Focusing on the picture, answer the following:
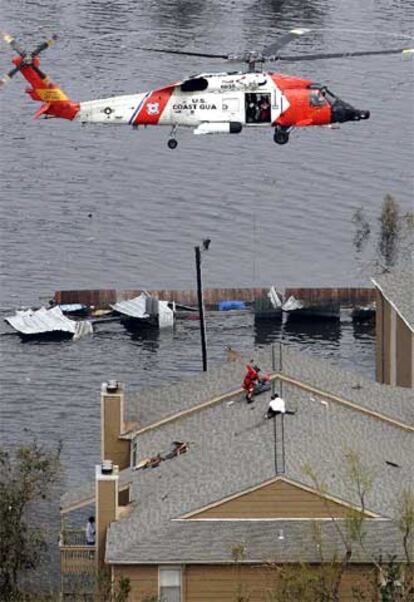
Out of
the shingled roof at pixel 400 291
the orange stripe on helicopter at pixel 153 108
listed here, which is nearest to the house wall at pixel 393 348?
the shingled roof at pixel 400 291

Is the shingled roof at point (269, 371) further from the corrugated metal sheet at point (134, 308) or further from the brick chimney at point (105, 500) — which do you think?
the corrugated metal sheet at point (134, 308)

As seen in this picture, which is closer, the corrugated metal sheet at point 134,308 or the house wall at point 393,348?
the house wall at point 393,348

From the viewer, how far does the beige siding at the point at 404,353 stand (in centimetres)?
8350

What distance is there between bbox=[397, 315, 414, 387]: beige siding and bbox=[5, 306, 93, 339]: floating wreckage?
46758 mm

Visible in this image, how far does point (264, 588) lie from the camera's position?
57438 mm

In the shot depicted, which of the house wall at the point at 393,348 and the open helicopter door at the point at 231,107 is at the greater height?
the open helicopter door at the point at 231,107

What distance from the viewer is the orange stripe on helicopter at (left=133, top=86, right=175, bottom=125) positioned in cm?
7838

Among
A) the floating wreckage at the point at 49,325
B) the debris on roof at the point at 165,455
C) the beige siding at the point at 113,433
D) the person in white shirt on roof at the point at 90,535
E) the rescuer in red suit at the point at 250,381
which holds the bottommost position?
the person in white shirt on roof at the point at 90,535

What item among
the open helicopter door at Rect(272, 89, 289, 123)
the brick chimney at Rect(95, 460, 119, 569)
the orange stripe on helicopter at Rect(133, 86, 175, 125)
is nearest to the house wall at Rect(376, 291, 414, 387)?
the open helicopter door at Rect(272, 89, 289, 123)

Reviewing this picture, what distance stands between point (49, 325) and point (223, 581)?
74.2 meters

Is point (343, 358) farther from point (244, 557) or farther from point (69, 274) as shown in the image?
point (244, 557)

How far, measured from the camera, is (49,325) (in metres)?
131

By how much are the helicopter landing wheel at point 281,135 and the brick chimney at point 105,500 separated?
1874 cm

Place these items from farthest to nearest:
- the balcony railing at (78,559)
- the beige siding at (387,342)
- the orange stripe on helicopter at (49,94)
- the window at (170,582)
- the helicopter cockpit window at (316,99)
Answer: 1. the beige siding at (387,342)
2. the helicopter cockpit window at (316,99)
3. the orange stripe on helicopter at (49,94)
4. the balcony railing at (78,559)
5. the window at (170,582)
